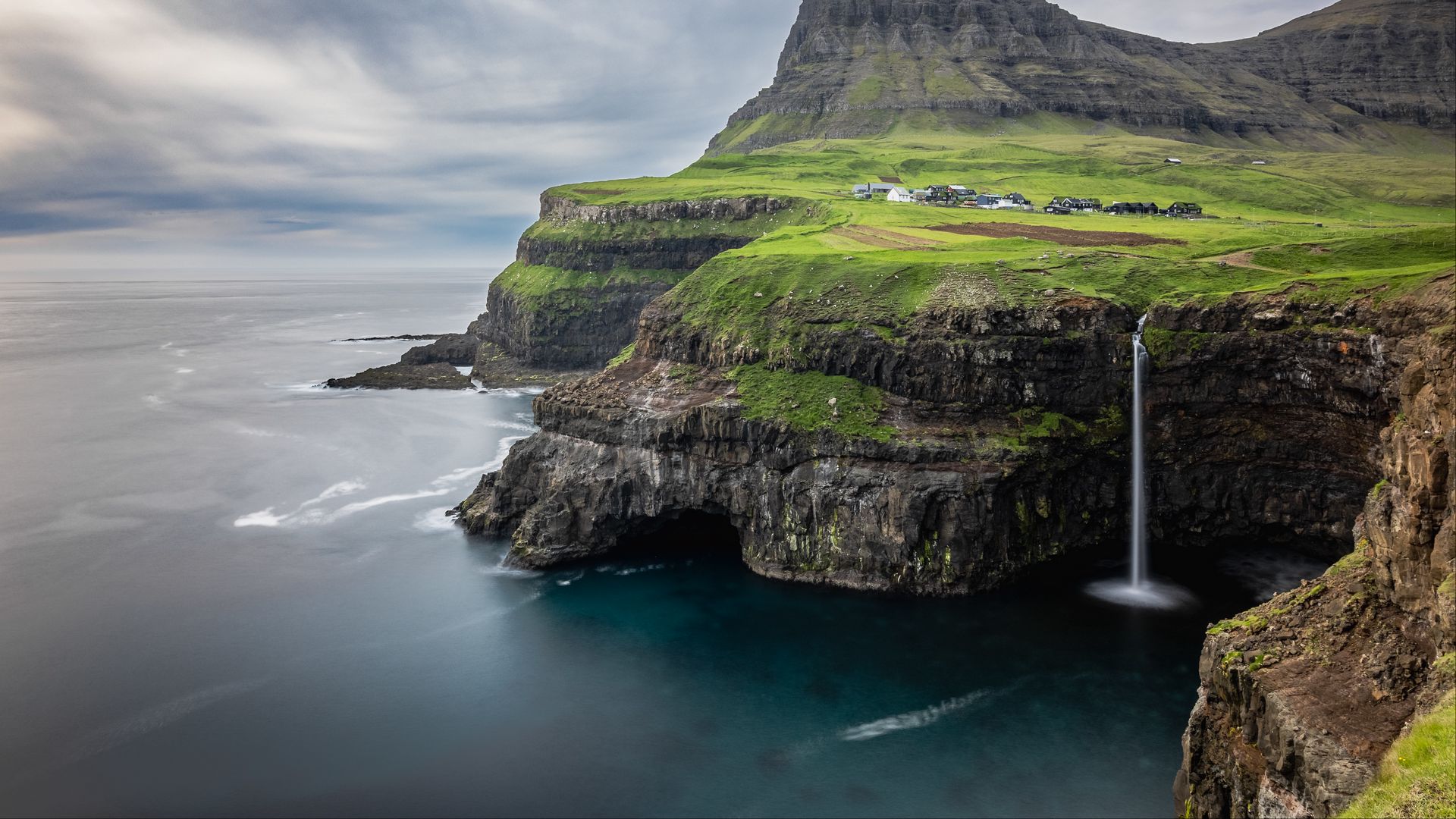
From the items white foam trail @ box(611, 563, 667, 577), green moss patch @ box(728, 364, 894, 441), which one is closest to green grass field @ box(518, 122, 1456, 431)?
green moss patch @ box(728, 364, 894, 441)

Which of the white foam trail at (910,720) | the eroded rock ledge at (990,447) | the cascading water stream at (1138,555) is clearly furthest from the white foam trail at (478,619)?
the cascading water stream at (1138,555)

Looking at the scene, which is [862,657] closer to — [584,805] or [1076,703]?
[1076,703]

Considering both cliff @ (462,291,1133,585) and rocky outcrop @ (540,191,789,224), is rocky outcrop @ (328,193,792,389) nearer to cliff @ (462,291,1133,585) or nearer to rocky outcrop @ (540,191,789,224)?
rocky outcrop @ (540,191,789,224)

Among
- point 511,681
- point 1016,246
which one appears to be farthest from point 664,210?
point 511,681

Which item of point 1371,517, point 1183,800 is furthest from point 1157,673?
point 1371,517

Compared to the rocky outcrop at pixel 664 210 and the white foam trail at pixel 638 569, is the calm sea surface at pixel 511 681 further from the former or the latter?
the rocky outcrop at pixel 664 210

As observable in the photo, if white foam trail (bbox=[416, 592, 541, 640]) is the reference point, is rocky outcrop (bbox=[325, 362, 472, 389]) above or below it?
above
